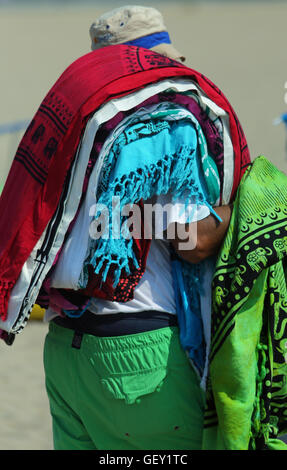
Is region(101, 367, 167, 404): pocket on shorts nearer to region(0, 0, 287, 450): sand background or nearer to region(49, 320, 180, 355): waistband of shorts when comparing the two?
region(49, 320, 180, 355): waistband of shorts

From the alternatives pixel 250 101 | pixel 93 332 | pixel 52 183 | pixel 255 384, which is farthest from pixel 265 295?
pixel 250 101

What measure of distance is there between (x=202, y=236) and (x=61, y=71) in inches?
577

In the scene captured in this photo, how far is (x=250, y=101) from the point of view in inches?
504

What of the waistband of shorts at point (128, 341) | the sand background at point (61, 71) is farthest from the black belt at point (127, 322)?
the sand background at point (61, 71)

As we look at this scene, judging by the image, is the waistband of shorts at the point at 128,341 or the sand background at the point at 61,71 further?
the sand background at the point at 61,71

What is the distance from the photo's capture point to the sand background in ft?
14.0

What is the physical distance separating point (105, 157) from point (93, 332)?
1.68ft

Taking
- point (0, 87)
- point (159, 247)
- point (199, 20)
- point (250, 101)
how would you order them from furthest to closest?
point (199, 20), point (0, 87), point (250, 101), point (159, 247)

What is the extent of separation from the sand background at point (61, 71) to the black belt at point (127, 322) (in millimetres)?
1958

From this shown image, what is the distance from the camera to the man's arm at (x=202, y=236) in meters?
1.92

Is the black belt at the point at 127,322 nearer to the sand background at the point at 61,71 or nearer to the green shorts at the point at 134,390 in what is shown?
the green shorts at the point at 134,390
